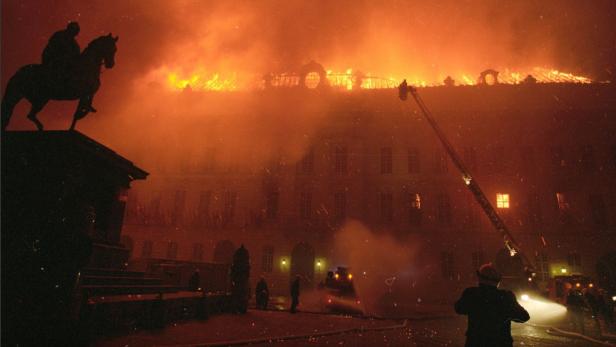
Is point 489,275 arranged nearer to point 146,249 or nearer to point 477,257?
point 477,257

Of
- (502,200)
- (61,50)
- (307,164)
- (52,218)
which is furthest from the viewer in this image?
(307,164)

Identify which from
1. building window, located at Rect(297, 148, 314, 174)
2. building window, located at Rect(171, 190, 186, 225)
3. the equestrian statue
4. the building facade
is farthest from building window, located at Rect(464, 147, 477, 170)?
the equestrian statue

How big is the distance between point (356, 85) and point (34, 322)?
32184mm

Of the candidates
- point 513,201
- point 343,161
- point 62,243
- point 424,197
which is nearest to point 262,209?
point 343,161

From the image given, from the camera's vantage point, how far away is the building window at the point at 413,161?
1173 inches

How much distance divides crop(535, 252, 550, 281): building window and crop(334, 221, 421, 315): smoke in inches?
329

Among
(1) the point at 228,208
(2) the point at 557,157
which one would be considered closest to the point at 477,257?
(2) the point at 557,157

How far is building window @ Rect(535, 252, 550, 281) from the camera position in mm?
26219

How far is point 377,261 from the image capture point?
27359 millimetres

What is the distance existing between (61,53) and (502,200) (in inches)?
1130

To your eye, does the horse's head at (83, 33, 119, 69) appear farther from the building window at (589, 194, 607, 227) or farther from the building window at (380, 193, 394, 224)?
the building window at (589, 194, 607, 227)

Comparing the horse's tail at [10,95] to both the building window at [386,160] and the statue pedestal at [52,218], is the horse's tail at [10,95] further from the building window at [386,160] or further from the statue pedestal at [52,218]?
the building window at [386,160]

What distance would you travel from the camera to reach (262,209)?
97.9 feet

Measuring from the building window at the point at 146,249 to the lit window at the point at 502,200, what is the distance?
89.8ft
